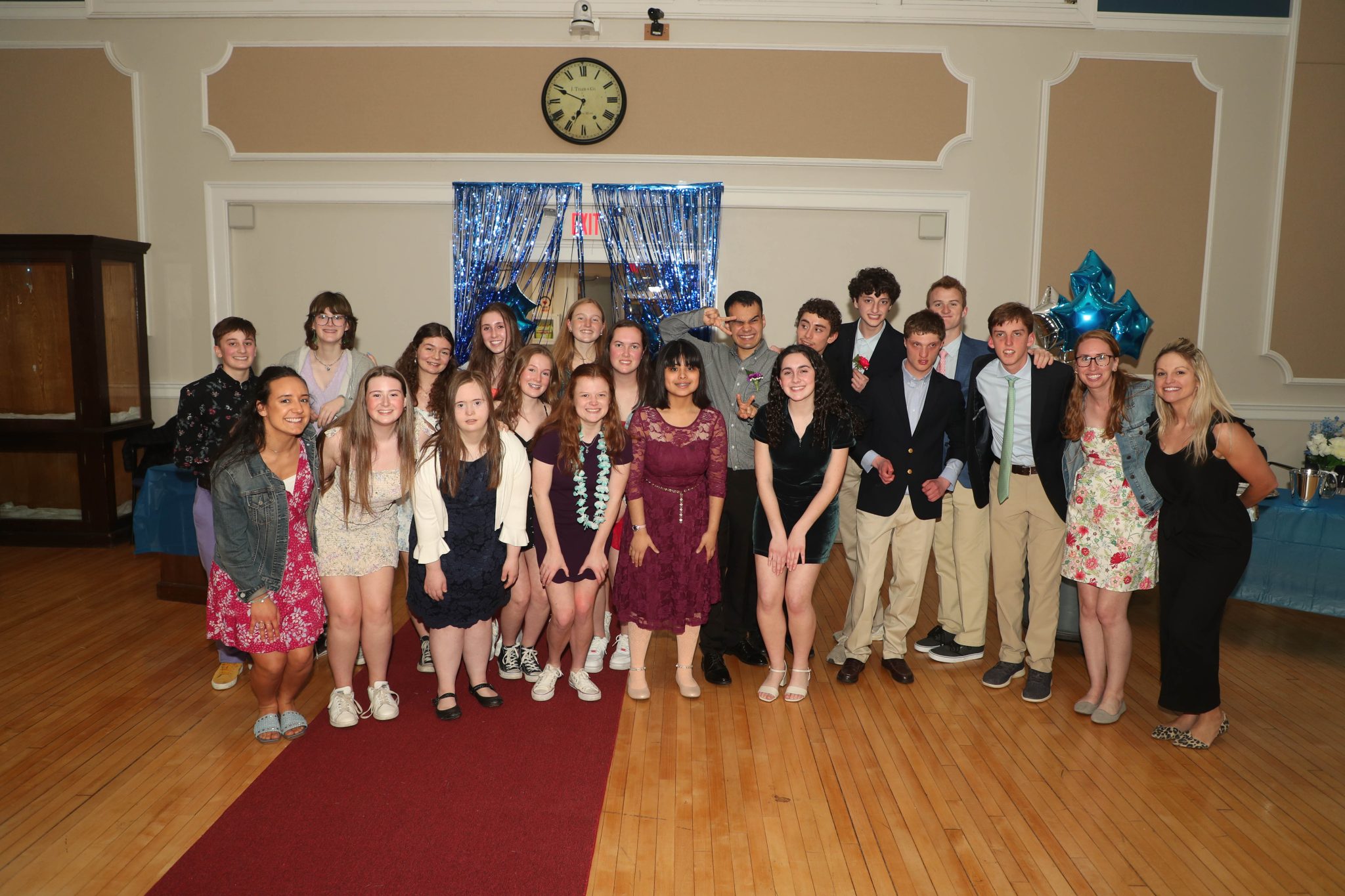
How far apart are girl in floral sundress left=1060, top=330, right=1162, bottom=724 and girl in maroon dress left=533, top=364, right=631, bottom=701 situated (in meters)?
1.77

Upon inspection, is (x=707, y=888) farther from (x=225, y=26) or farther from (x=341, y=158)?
(x=225, y=26)

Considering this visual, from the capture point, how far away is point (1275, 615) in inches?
196

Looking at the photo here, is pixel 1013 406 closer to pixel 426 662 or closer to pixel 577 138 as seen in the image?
pixel 426 662

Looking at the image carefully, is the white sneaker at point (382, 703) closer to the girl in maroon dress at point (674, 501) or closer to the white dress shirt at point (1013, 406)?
the girl in maroon dress at point (674, 501)

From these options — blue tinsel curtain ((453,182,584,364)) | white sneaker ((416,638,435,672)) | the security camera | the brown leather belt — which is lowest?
white sneaker ((416,638,435,672))

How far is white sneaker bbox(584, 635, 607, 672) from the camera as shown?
3889mm

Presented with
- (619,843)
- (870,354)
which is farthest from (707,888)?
(870,354)

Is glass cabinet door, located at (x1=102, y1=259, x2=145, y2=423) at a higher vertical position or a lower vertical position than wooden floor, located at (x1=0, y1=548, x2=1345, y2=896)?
higher

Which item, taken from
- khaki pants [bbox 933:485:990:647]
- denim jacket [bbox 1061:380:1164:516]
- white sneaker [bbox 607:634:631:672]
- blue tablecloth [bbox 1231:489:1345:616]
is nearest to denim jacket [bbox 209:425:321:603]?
white sneaker [bbox 607:634:631:672]

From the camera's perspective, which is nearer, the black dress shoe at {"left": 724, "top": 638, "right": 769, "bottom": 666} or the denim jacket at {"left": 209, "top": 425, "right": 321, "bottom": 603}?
the denim jacket at {"left": 209, "top": 425, "right": 321, "bottom": 603}

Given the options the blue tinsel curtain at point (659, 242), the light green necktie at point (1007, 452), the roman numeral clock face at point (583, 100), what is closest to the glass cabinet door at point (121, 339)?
the roman numeral clock face at point (583, 100)

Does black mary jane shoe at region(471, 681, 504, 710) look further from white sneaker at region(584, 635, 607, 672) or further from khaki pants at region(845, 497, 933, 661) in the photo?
khaki pants at region(845, 497, 933, 661)

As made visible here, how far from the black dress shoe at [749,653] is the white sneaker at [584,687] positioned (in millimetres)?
721

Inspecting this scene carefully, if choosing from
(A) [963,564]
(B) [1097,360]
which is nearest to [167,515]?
(A) [963,564]
